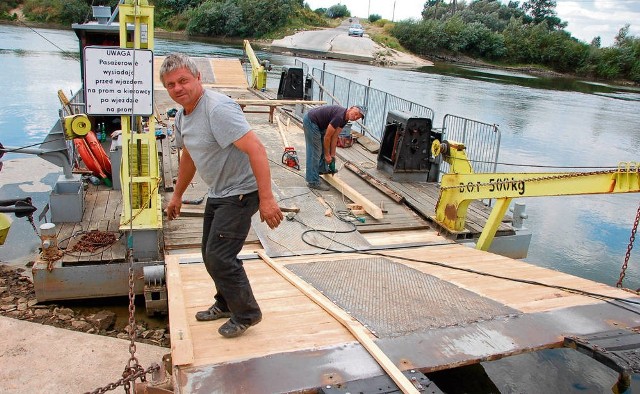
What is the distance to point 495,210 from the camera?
6402mm

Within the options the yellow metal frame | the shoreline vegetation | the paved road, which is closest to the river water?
the yellow metal frame

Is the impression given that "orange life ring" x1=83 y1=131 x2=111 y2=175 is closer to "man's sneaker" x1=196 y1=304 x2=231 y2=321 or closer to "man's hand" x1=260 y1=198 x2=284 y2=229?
"man's sneaker" x1=196 y1=304 x2=231 y2=321

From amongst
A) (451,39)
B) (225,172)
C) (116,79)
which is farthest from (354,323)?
(451,39)

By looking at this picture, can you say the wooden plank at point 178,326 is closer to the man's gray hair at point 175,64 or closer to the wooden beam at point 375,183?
the man's gray hair at point 175,64

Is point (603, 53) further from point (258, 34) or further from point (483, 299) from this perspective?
point (483, 299)

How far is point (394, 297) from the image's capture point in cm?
423

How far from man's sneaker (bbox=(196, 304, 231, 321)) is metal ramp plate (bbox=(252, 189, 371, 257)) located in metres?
2.05

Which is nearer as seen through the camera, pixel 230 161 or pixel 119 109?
pixel 230 161

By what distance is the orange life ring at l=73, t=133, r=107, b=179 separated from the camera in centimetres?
791

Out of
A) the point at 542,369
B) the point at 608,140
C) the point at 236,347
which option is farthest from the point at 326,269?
the point at 608,140

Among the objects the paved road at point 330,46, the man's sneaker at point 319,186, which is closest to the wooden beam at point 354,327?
the man's sneaker at point 319,186

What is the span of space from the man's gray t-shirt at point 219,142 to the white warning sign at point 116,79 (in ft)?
6.41

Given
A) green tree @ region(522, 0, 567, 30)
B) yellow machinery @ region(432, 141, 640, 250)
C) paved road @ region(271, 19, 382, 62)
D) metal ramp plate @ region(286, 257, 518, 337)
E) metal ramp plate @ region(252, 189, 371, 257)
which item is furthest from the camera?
green tree @ region(522, 0, 567, 30)

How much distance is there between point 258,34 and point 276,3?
5652 mm
